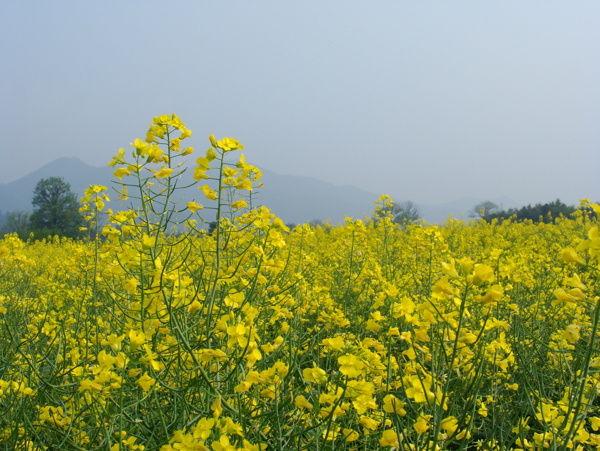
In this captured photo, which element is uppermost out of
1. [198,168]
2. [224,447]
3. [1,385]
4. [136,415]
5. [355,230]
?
[198,168]

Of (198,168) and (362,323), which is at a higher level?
(198,168)

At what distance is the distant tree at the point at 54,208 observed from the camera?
32625 millimetres

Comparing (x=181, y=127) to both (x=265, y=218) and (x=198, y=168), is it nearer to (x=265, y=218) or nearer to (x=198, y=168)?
(x=198, y=168)

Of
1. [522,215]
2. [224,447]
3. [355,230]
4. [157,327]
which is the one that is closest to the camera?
[224,447]

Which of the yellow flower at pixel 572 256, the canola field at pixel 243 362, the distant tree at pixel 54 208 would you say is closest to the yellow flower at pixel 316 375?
the canola field at pixel 243 362

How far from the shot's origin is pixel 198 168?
166 cm

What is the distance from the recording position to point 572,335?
1301 millimetres

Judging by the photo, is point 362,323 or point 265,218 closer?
point 265,218

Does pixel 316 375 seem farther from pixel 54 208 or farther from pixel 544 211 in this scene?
pixel 54 208


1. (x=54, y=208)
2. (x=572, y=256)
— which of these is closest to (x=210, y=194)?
(x=572, y=256)

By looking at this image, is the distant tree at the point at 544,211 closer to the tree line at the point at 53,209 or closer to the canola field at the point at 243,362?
the canola field at the point at 243,362

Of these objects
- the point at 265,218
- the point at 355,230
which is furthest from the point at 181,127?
the point at 355,230

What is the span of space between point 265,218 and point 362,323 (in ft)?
5.96

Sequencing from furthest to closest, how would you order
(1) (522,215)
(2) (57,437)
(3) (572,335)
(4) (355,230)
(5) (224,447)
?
(1) (522,215), (4) (355,230), (2) (57,437), (3) (572,335), (5) (224,447)
